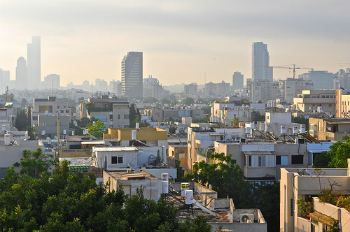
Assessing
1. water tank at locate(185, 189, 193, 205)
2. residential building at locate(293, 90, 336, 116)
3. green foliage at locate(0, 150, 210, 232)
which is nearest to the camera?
green foliage at locate(0, 150, 210, 232)

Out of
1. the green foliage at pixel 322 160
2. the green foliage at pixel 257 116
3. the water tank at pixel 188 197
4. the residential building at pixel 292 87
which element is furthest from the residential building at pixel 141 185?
the residential building at pixel 292 87

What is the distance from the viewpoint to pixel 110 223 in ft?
61.7

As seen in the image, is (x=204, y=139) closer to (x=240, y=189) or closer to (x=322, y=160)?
(x=322, y=160)

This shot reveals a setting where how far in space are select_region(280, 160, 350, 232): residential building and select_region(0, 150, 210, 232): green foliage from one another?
348cm

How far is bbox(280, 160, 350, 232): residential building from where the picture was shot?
67.2 ft

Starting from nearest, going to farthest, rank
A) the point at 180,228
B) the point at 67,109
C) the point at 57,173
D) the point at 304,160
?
the point at 180,228 < the point at 57,173 < the point at 304,160 < the point at 67,109

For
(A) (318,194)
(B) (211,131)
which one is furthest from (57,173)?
(B) (211,131)

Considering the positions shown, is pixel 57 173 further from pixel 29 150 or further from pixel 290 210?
pixel 29 150

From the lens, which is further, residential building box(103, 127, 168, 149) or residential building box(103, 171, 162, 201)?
residential building box(103, 127, 168, 149)

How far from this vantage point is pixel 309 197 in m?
22.3

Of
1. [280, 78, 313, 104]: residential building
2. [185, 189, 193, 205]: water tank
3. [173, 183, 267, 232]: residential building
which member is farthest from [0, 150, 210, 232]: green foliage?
[280, 78, 313, 104]: residential building

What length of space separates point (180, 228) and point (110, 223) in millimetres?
1612

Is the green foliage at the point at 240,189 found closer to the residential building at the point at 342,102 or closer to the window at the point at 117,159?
the window at the point at 117,159

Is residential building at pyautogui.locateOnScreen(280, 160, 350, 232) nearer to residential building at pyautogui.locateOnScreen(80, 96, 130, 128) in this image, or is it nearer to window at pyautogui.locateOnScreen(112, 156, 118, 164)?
window at pyautogui.locateOnScreen(112, 156, 118, 164)
